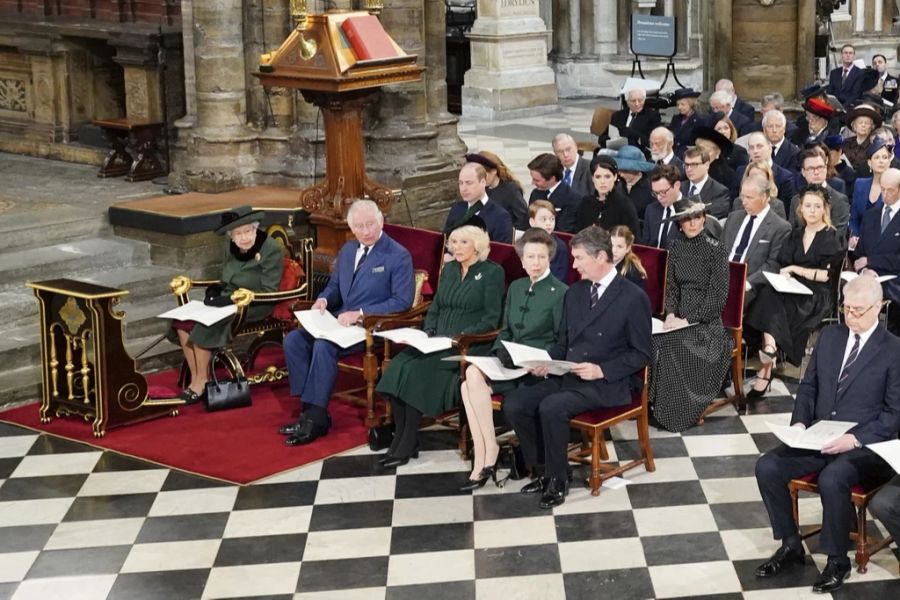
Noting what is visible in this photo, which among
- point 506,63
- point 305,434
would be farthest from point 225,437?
point 506,63

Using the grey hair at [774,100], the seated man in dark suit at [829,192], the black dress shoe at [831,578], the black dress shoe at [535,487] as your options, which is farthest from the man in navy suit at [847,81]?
the black dress shoe at [831,578]

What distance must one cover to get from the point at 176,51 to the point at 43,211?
1946 millimetres

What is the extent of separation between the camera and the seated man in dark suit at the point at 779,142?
11.9 meters

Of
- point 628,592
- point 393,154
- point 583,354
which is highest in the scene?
point 393,154

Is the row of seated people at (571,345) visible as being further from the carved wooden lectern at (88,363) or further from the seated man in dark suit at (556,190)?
the seated man in dark suit at (556,190)

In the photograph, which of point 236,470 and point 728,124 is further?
point 728,124

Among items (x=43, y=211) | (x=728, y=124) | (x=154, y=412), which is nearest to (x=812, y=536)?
(x=154, y=412)

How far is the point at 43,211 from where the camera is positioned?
11.9 m

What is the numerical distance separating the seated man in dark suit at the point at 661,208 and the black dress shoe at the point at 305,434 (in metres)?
2.43

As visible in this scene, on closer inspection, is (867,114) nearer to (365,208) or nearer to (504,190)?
(504,190)

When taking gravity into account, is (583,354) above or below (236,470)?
above

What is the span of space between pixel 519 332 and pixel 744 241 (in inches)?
84.2

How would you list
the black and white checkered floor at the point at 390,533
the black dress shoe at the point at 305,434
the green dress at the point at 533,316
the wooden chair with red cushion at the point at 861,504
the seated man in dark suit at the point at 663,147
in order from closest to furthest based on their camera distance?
the wooden chair with red cushion at the point at 861,504, the black and white checkered floor at the point at 390,533, the green dress at the point at 533,316, the black dress shoe at the point at 305,434, the seated man in dark suit at the point at 663,147

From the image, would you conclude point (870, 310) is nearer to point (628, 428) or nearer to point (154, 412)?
→ point (628, 428)
